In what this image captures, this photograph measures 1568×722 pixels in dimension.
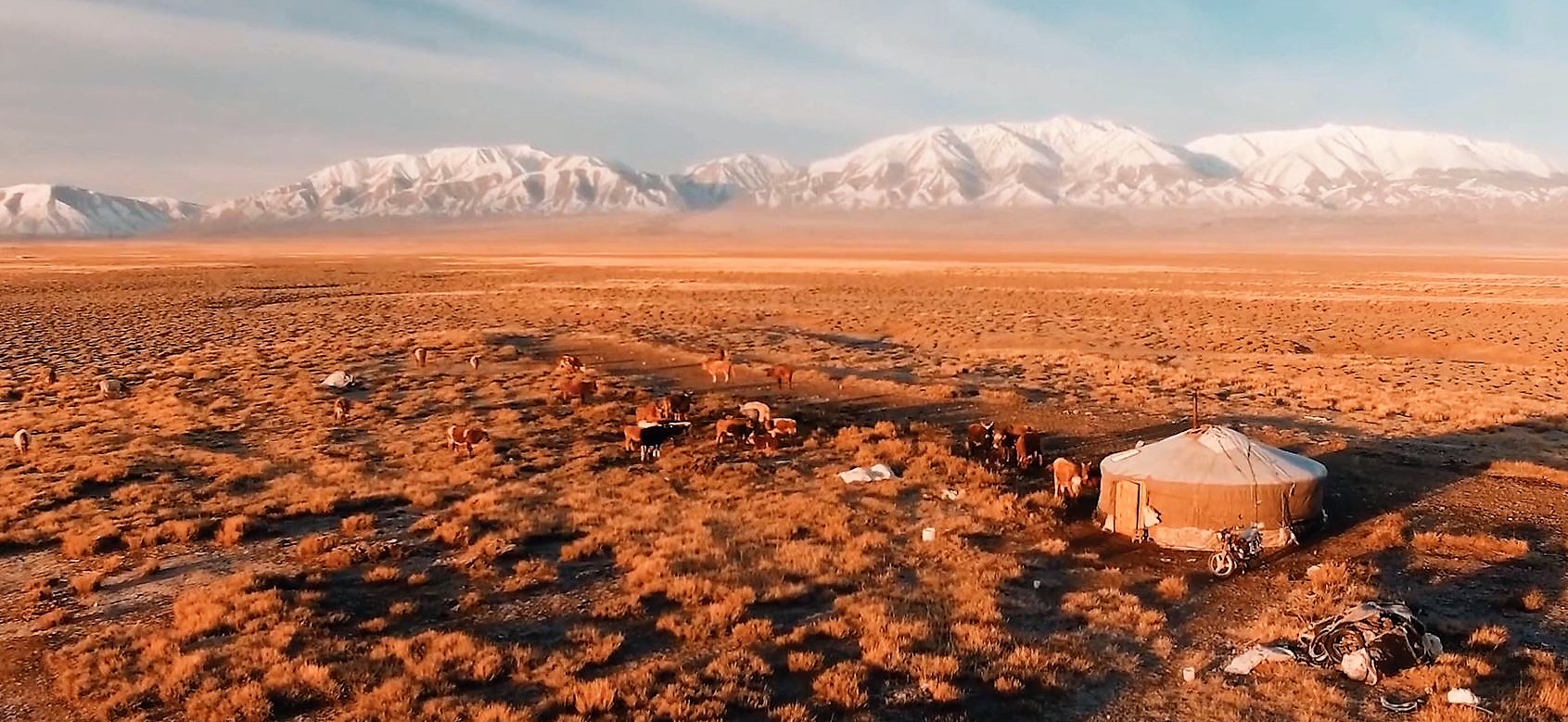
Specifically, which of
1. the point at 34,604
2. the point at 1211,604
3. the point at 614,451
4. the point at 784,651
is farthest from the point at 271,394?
the point at 1211,604

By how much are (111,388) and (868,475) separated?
2006 cm

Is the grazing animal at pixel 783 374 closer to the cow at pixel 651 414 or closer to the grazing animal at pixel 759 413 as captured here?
the grazing animal at pixel 759 413

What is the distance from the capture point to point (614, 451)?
736 inches

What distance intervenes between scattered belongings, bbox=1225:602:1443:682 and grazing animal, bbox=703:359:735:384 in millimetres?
18408

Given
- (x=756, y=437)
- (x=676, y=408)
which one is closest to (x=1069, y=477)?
(x=756, y=437)

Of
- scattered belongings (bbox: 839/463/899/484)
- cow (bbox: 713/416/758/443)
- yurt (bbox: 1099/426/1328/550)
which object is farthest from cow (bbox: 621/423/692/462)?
yurt (bbox: 1099/426/1328/550)

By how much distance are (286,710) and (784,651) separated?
15.3 ft

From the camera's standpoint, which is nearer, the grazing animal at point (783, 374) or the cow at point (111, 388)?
the cow at point (111, 388)

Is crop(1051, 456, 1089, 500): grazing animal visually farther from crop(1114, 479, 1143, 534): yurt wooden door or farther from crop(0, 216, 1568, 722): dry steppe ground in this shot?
crop(1114, 479, 1143, 534): yurt wooden door

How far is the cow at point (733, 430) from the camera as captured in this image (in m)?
19.0

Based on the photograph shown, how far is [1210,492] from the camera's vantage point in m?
13.2

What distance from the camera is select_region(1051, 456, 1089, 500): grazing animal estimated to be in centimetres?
1561

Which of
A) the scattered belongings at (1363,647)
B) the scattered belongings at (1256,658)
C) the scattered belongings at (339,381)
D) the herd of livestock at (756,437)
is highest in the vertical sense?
the scattered belongings at (339,381)

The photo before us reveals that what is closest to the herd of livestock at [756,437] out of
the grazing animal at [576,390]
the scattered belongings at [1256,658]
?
the grazing animal at [576,390]
